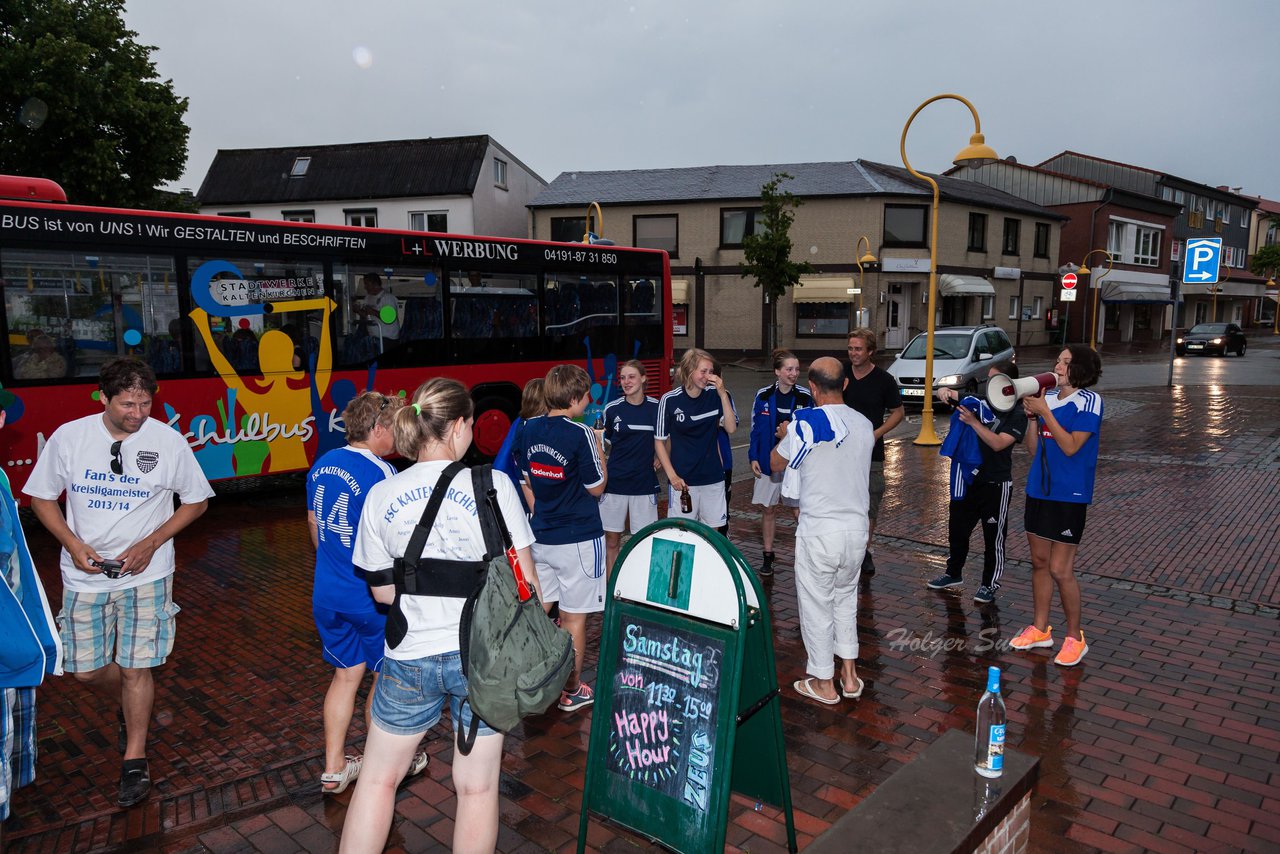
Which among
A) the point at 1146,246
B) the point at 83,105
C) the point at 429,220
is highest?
the point at 83,105

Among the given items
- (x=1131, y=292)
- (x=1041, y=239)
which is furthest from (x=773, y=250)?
(x=1131, y=292)

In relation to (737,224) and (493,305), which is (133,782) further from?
(737,224)

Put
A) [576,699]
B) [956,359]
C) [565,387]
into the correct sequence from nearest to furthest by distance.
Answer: [565,387]
[576,699]
[956,359]

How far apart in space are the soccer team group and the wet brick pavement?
23 centimetres

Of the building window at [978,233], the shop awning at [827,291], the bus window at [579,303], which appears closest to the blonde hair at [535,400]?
the bus window at [579,303]

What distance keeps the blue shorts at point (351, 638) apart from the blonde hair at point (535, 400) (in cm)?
146

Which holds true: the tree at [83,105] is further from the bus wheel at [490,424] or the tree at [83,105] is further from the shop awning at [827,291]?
the shop awning at [827,291]

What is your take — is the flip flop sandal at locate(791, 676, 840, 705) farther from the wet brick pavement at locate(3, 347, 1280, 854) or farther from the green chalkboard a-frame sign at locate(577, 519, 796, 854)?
the green chalkboard a-frame sign at locate(577, 519, 796, 854)

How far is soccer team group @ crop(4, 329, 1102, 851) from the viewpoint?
9.05ft

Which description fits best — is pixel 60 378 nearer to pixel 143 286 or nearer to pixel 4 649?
pixel 143 286

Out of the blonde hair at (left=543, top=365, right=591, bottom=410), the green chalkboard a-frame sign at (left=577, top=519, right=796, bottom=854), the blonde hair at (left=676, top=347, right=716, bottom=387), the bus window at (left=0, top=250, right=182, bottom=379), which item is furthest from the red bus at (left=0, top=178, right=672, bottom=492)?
the green chalkboard a-frame sign at (left=577, top=519, right=796, bottom=854)

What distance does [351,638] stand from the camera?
353 cm

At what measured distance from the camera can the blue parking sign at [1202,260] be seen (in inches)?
783

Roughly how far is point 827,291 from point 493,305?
2388 cm
